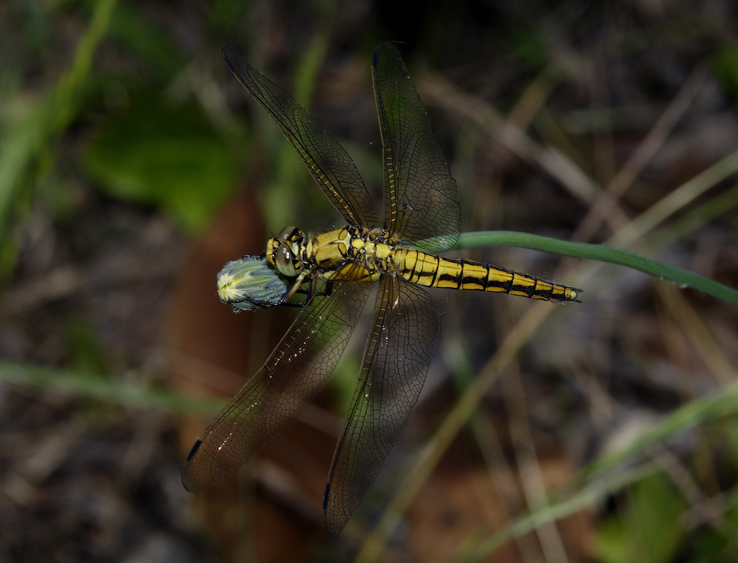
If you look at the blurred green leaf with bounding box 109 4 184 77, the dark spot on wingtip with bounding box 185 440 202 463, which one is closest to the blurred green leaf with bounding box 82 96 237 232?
the blurred green leaf with bounding box 109 4 184 77

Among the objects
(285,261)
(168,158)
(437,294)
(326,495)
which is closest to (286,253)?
(285,261)

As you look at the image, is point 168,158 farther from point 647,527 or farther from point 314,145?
point 647,527

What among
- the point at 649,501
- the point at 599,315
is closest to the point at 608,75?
the point at 599,315

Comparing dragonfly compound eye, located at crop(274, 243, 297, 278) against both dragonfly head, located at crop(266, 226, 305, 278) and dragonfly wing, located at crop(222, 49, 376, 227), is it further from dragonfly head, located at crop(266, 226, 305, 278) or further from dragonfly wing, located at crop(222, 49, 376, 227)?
dragonfly wing, located at crop(222, 49, 376, 227)

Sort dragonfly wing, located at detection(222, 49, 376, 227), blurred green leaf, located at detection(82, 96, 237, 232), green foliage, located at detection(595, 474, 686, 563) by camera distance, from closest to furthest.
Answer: dragonfly wing, located at detection(222, 49, 376, 227) < green foliage, located at detection(595, 474, 686, 563) < blurred green leaf, located at detection(82, 96, 237, 232)

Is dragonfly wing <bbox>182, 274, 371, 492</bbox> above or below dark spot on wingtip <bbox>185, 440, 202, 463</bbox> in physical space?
above

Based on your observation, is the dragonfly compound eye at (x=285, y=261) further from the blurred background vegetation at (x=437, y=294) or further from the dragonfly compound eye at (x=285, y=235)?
the blurred background vegetation at (x=437, y=294)

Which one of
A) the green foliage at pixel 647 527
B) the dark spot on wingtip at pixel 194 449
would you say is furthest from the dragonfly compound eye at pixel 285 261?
the green foliage at pixel 647 527
